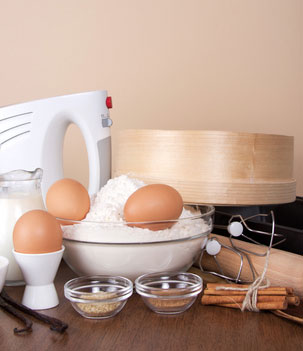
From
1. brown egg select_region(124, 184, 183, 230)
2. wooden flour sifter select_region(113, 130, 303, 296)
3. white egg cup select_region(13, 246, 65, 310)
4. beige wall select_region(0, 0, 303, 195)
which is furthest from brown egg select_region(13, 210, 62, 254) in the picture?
beige wall select_region(0, 0, 303, 195)

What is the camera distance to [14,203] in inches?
29.2

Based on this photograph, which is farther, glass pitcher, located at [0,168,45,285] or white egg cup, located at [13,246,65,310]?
glass pitcher, located at [0,168,45,285]

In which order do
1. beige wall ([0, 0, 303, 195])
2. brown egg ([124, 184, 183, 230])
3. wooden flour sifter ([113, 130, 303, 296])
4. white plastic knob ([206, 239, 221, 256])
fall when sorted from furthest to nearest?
beige wall ([0, 0, 303, 195]) < wooden flour sifter ([113, 130, 303, 296]) < white plastic knob ([206, 239, 221, 256]) < brown egg ([124, 184, 183, 230])

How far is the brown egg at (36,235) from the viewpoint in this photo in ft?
2.03

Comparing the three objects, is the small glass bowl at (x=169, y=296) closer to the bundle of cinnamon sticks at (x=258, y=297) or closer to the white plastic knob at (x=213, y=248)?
the bundle of cinnamon sticks at (x=258, y=297)

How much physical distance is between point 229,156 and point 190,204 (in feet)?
Result: 0.44

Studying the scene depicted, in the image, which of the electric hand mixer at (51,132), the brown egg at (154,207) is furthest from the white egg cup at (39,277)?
the electric hand mixer at (51,132)

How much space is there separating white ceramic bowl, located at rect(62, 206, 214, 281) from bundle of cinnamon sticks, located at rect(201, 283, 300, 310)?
0.08 metres

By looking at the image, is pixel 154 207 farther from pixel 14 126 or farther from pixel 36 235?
pixel 14 126

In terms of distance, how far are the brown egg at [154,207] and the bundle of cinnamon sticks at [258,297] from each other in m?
0.11

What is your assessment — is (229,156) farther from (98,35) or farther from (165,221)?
(98,35)

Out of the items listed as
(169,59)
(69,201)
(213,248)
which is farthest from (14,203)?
(169,59)

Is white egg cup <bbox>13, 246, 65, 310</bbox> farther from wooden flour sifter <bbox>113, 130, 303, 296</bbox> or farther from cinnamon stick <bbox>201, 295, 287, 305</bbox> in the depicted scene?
wooden flour sifter <bbox>113, 130, 303, 296</bbox>

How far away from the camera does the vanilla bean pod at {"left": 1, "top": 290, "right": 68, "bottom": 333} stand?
56 centimetres
